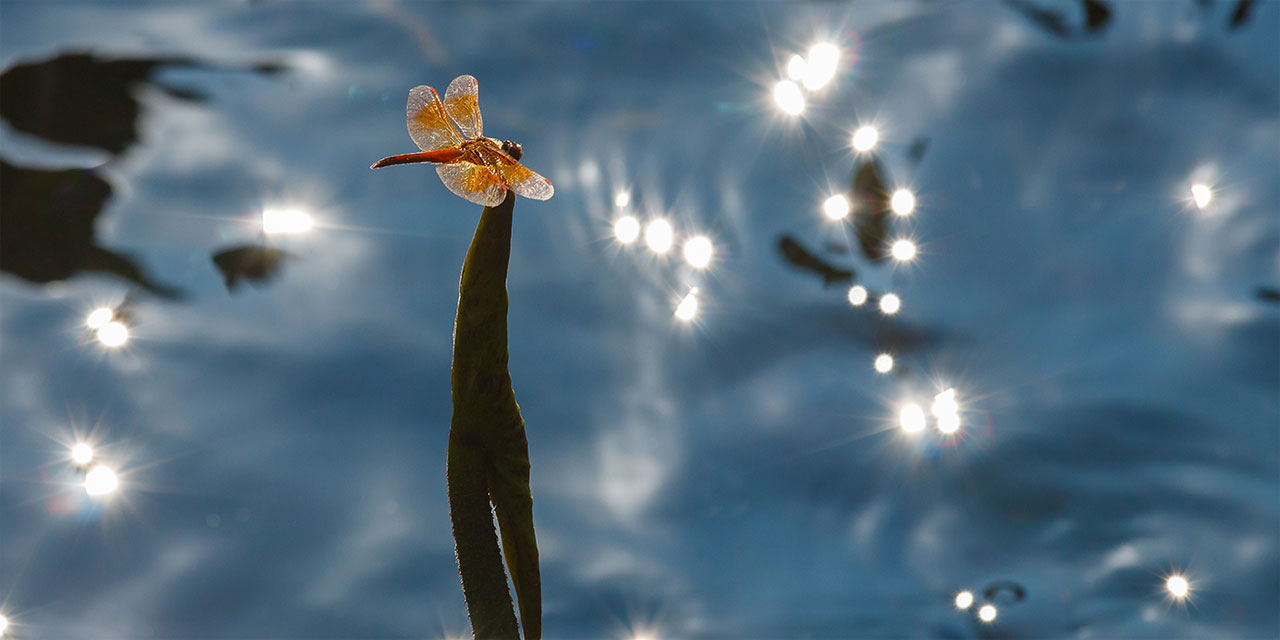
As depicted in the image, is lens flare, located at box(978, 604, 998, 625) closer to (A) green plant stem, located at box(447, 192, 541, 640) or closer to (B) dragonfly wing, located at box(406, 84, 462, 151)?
(A) green plant stem, located at box(447, 192, 541, 640)

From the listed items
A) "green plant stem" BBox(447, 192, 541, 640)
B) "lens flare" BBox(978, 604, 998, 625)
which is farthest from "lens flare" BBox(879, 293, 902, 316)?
"green plant stem" BBox(447, 192, 541, 640)

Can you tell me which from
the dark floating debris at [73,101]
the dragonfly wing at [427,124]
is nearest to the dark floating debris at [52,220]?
the dark floating debris at [73,101]

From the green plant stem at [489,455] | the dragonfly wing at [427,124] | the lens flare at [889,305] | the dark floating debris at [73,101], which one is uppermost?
the dark floating debris at [73,101]

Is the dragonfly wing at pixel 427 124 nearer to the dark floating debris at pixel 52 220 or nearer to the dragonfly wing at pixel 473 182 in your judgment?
the dragonfly wing at pixel 473 182

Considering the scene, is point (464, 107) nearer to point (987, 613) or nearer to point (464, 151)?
point (464, 151)

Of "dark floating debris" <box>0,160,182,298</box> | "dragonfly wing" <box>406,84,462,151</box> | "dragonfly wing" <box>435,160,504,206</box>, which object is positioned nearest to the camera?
"dragonfly wing" <box>435,160,504,206</box>

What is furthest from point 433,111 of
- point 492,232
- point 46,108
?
point 46,108

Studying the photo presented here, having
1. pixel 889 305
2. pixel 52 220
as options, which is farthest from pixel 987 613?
pixel 52 220
